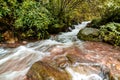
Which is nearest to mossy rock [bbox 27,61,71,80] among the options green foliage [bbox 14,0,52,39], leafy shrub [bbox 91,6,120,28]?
green foliage [bbox 14,0,52,39]

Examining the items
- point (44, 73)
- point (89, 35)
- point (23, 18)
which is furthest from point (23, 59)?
point (89, 35)

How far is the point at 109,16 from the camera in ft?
31.5

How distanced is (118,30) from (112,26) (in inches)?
12.2

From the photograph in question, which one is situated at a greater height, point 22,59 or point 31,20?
point 31,20

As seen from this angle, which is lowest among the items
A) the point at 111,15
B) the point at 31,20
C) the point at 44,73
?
the point at 44,73

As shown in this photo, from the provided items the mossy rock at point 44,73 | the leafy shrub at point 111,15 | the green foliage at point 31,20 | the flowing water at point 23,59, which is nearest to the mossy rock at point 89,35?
the flowing water at point 23,59

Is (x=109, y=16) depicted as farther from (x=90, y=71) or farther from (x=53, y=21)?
(x=90, y=71)

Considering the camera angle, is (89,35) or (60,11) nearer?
(89,35)

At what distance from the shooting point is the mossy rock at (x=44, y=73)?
13.4 feet

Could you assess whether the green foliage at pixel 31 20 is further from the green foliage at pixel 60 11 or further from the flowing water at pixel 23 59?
the green foliage at pixel 60 11

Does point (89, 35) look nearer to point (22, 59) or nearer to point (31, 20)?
point (31, 20)

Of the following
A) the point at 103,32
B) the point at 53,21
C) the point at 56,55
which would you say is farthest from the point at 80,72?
the point at 53,21

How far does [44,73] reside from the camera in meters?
4.16

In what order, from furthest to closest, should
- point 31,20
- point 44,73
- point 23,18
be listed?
point 31,20
point 23,18
point 44,73
